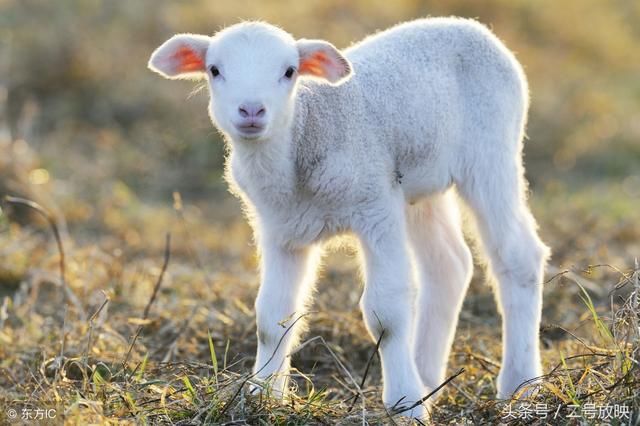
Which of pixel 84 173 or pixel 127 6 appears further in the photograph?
pixel 127 6

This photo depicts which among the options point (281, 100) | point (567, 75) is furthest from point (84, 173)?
point (567, 75)

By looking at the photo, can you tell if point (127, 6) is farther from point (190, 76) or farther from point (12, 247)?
point (190, 76)

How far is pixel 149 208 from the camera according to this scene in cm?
1072

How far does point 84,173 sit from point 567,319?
6.10 meters

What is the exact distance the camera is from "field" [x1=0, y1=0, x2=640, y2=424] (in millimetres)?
4367

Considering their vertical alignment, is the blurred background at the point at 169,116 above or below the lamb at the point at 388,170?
below

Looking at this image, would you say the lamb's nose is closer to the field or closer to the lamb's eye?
the lamb's eye

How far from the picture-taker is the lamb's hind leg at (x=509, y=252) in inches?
214

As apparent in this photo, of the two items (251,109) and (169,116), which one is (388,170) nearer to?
(251,109)

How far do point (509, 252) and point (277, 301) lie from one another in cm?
129

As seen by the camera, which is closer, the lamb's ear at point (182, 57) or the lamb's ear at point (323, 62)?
the lamb's ear at point (323, 62)

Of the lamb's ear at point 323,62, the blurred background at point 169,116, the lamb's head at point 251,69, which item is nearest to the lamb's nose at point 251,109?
the lamb's head at point 251,69

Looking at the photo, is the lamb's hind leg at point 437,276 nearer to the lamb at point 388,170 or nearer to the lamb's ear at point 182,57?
the lamb at point 388,170

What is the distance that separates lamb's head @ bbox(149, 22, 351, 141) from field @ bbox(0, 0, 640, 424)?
250 mm
